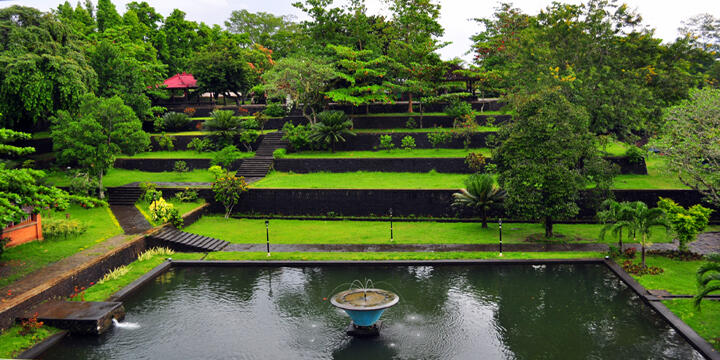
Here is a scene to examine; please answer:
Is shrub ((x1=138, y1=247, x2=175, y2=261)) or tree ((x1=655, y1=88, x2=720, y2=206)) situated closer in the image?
tree ((x1=655, y1=88, x2=720, y2=206))

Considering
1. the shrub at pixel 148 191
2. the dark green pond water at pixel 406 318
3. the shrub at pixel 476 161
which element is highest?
the shrub at pixel 476 161

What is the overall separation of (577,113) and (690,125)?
4144 millimetres

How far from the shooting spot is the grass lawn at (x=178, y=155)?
28.9 metres

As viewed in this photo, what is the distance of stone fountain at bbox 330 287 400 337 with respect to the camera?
10688mm

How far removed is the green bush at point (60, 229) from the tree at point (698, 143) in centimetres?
2162

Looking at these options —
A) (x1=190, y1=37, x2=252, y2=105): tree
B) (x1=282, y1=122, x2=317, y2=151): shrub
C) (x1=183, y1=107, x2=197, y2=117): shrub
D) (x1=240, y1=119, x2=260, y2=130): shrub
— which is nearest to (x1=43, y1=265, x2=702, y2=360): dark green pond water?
(x1=282, y1=122, x2=317, y2=151): shrub

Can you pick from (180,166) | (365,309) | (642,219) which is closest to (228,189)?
(180,166)

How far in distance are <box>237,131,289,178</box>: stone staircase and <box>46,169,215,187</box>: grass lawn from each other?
6.33 ft

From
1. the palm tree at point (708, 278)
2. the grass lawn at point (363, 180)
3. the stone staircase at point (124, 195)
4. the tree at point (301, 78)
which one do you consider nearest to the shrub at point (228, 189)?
the grass lawn at point (363, 180)

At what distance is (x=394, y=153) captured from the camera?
2789cm

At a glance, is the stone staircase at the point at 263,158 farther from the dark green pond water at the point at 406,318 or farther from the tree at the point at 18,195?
the tree at the point at 18,195

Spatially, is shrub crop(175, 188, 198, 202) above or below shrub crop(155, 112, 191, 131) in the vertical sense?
below

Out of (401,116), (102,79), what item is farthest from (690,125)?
(102,79)

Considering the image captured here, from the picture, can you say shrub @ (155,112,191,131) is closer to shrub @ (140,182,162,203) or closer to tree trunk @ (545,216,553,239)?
shrub @ (140,182,162,203)
